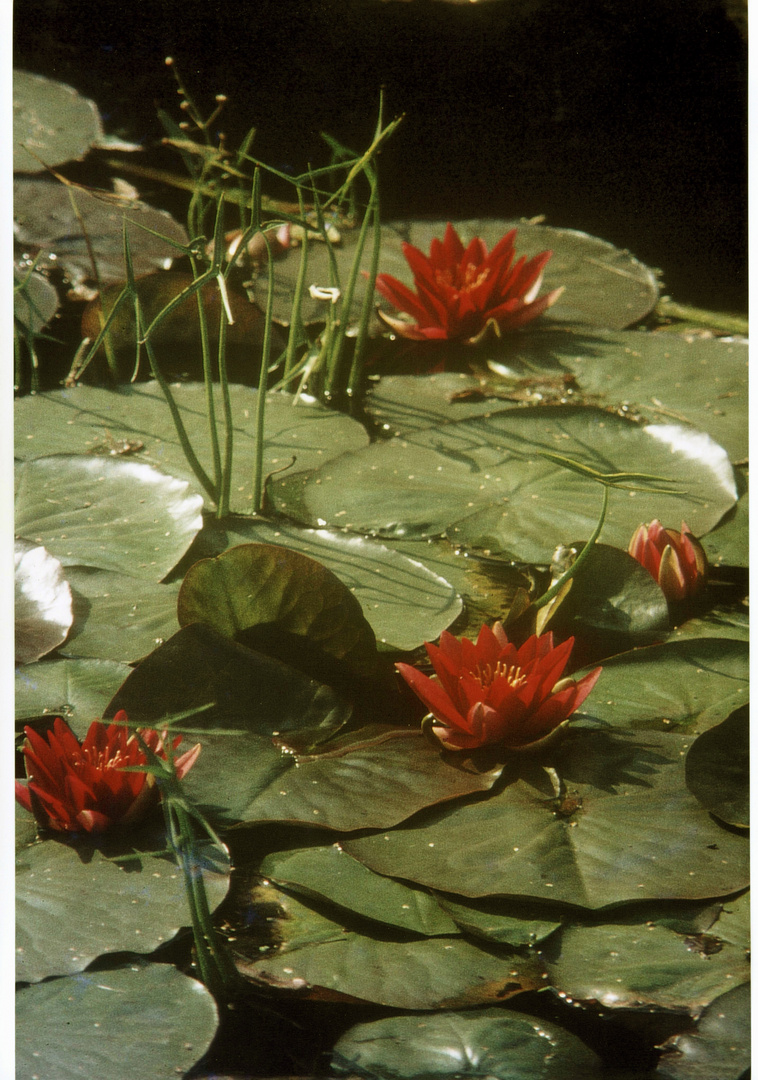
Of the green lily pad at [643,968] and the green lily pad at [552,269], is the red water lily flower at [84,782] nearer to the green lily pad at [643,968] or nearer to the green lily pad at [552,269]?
the green lily pad at [643,968]

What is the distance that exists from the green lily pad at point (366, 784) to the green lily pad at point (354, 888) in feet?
0.08

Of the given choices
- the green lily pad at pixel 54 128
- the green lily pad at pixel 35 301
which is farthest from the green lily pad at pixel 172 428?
the green lily pad at pixel 54 128

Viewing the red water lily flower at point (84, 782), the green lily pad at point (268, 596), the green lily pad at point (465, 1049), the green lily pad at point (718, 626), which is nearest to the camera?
the green lily pad at point (465, 1049)

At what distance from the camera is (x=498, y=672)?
2.54 feet

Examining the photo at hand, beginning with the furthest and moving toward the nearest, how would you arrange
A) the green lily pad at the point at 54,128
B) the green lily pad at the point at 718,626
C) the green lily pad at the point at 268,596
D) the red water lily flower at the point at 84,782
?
1. the green lily pad at the point at 54,128
2. the green lily pad at the point at 718,626
3. the green lily pad at the point at 268,596
4. the red water lily flower at the point at 84,782

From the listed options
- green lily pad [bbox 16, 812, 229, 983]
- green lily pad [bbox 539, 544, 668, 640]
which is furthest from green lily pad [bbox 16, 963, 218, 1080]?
green lily pad [bbox 539, 544, 668, 640]

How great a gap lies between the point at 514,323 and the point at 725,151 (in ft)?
1.30

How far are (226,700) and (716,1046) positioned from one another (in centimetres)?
44

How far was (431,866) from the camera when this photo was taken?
0.67 meters

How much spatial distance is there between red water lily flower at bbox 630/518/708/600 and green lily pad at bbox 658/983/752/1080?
0.42 metres

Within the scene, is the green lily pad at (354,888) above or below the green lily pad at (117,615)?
below

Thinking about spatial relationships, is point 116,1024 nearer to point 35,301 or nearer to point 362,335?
point 362,335

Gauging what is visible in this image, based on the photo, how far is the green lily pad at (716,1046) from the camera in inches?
22.5

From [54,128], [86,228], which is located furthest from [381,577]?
[54,128]
